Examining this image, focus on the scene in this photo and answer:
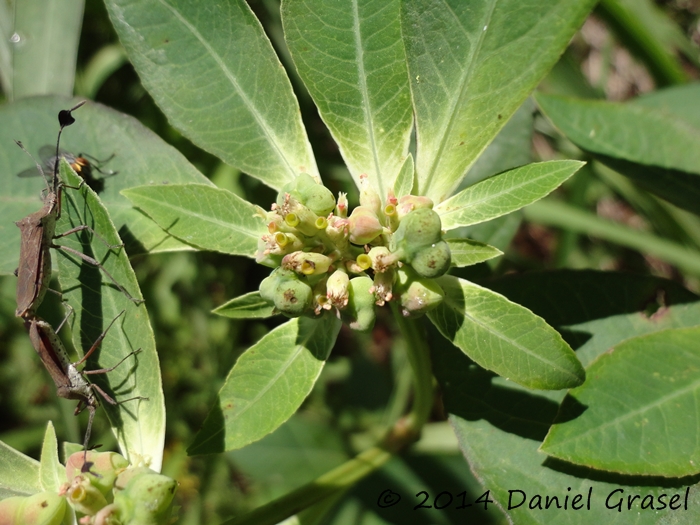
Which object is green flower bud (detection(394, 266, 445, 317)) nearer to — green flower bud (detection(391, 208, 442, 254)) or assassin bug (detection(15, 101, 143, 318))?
green flower bud (detection(391, 208, 442, 254))

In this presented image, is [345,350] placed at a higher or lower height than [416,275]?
lower

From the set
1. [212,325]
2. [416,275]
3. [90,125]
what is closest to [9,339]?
[212,325]

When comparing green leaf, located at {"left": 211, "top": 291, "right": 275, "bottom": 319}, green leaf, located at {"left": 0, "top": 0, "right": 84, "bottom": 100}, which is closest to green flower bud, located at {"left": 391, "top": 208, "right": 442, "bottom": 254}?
green leaf, located at {"left": 211, "top": 291, "right": 275, "bottom": 319}

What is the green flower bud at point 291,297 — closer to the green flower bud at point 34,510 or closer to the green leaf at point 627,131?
the green flower bud at point 34,510

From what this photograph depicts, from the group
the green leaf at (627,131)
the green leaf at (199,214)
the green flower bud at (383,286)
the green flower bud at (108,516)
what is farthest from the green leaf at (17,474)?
the green leaf at (627,131)

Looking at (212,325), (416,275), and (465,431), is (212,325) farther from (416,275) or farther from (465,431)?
(416,275)
